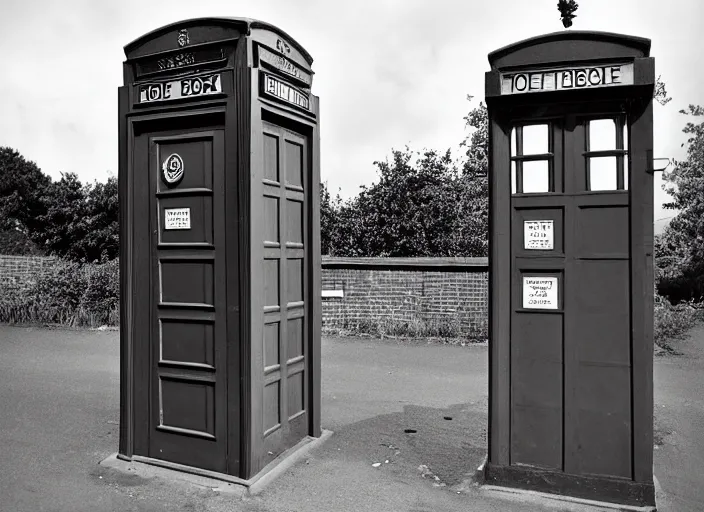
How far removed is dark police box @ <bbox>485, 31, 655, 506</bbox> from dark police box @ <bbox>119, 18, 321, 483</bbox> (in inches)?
65.4

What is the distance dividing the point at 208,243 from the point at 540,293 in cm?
242

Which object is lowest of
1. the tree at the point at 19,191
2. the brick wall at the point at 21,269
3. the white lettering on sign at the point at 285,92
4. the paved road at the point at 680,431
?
the paved road at the point at 680,431

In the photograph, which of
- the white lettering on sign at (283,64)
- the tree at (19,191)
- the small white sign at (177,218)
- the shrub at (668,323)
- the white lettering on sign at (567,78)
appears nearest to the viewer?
the white lettering on sign at (567,78)

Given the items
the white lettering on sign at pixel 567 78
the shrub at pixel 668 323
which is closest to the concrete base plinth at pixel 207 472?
the white lettering on sign at pixel 567 78

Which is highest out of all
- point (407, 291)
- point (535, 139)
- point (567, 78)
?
point (567, 78)

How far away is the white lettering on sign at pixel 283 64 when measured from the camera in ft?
15.5

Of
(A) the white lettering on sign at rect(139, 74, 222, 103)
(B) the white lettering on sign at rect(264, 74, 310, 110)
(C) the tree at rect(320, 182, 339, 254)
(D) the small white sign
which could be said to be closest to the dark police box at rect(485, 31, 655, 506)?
(B) the white lettering on sign at rect(264, 74, 310, 110)

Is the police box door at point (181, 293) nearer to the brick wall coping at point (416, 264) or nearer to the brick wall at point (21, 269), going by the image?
the brick wall coping at point (416, 264)

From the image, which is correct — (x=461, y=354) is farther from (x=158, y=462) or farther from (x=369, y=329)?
(x=158, y=462)

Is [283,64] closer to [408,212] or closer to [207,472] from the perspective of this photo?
[207,472]

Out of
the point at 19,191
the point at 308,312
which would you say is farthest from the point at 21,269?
the point at 19,191

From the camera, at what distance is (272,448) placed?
198 inches

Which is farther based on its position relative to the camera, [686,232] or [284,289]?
[686,232]

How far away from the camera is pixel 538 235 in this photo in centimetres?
450
